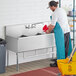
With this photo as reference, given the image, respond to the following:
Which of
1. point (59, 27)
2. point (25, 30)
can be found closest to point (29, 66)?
point (25, 30)

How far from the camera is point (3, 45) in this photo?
6367 millimetres

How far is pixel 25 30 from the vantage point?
707cm

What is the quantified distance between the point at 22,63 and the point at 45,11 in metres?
1.46

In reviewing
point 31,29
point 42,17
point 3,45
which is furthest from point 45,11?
point 3,45

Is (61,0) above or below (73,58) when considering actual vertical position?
above

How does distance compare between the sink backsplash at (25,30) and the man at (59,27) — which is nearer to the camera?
the man at (59,27)

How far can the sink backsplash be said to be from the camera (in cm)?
685

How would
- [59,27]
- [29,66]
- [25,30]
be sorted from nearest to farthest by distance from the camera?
[59,27] → [29,66] → [25,30]

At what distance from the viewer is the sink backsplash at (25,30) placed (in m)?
6.85

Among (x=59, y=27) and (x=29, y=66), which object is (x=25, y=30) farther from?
(x=59, y=27)

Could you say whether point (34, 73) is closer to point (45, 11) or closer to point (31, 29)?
point (31, 29)

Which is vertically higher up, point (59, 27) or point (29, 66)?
point (59, 27)

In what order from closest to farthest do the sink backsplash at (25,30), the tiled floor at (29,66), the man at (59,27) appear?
the man at (59,27) → the tiled floor at (29,66) → the sink backsplash at (25,30)

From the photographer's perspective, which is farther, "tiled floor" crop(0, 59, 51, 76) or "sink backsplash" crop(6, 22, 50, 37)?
"sink backsplash" crop(6, 22, 50, 37)
